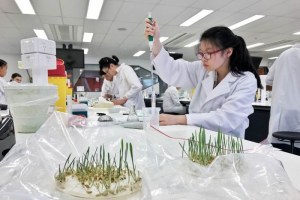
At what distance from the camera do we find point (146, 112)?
1.01 m

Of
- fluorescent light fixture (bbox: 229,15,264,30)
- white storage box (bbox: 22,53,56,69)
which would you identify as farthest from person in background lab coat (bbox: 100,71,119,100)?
fluorescent light fixture (bbox: 229,15,264,30)

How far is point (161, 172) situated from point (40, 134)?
1.33 ft

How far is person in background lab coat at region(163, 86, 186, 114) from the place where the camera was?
5113 mm

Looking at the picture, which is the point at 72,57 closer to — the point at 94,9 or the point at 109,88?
the point at 94,9

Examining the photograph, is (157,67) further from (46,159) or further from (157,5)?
(157,5)

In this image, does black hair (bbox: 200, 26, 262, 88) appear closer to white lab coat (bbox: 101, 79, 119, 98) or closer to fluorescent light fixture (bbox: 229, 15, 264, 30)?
white lab coat (bbox: 101, 79, 119, 98)

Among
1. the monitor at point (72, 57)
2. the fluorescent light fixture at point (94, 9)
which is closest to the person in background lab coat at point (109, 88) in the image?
the fluorescent light fixture at point (94, 9)

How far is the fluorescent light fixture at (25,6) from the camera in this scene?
4.38 meters

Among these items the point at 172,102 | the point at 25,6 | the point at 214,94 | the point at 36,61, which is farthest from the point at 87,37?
the point at 214,94

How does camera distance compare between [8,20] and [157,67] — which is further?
[8,20]

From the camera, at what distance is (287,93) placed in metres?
1.94

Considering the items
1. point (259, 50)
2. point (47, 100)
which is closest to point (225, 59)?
point (47, 100)

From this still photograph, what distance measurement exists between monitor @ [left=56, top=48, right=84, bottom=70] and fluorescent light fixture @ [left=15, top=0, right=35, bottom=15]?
94.5 inches

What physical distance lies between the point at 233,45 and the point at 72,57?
6.65m
